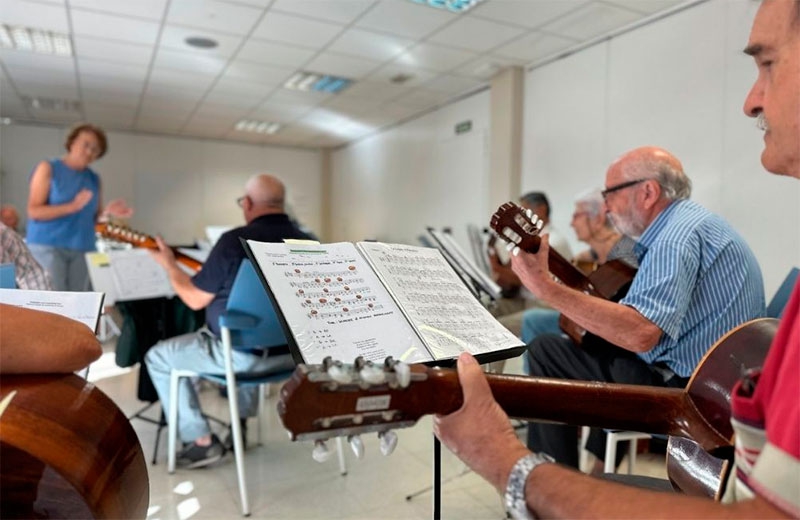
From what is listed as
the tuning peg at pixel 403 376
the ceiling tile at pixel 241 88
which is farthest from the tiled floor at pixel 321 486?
the ceiling tile at pixel 241 88

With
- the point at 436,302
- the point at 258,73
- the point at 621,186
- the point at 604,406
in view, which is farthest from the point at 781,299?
the point at 258,73

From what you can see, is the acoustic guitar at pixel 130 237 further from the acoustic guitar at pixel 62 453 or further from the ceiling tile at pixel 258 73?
the ceiling tile at pixel 258 73

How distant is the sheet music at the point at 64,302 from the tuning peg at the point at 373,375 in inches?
24.8

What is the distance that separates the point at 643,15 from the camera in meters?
3.59

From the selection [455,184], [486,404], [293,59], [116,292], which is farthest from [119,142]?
[486,404]

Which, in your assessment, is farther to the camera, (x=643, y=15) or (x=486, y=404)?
(x=643, y=15)

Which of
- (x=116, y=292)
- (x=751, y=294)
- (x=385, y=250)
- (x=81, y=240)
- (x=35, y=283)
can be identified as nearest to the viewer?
(x=385, y=250)

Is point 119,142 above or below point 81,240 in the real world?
above

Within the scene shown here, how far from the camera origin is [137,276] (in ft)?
7.60

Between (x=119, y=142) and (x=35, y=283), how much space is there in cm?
698

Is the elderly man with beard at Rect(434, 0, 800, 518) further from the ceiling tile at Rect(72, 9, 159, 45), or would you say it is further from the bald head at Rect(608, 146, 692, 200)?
the ceiling tile at Rect(72, 9, 159, 45)

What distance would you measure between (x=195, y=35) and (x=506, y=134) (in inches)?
108

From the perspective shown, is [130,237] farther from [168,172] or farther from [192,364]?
[168,172]

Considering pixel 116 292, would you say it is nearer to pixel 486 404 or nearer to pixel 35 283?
pixel 35 283
